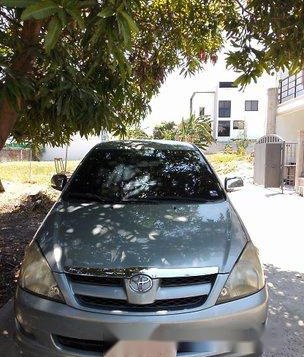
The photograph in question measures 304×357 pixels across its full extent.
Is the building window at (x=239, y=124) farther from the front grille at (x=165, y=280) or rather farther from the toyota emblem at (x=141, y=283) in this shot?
the toyota emblem at (x=141, y=283)

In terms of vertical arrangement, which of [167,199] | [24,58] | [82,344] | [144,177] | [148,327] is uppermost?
[24,58]

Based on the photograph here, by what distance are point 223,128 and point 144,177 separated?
153 ft

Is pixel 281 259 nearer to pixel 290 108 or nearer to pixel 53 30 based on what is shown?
pixel 53 30

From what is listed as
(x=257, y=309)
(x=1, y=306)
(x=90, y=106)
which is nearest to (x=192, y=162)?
(x=90, y=106)

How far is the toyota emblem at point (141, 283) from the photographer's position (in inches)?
103

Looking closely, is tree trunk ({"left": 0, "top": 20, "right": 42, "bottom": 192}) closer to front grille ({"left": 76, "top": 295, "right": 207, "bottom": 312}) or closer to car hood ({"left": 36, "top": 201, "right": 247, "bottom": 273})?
car hood ({"left": 36, "top": 201, "right": 247, "bottom": 273})

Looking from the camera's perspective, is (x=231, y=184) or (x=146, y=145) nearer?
(x=146, y=145)

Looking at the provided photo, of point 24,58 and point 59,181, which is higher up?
point 24,58

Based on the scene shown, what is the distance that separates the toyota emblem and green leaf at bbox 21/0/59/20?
1501 millimetres

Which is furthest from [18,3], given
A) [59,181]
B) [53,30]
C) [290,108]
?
[290,108]

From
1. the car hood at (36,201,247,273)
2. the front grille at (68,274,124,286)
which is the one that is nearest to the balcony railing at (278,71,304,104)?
the car hood at (36,201,247,273)

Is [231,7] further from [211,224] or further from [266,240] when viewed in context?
[211,224]

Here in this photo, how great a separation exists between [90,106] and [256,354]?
8.09 feet

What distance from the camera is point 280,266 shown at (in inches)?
233
